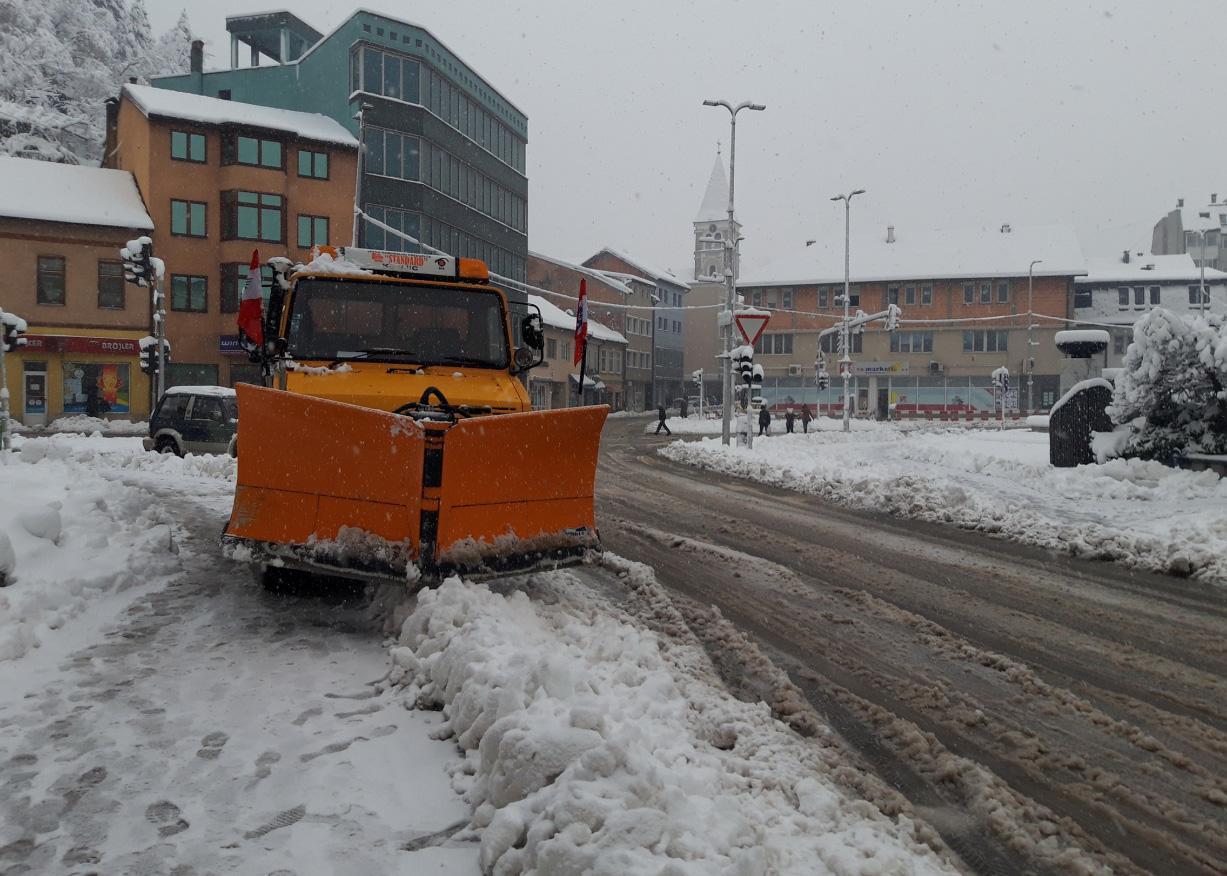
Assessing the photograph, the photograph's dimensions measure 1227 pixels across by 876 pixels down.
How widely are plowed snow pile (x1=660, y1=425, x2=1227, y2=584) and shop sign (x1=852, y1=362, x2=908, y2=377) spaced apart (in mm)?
52288

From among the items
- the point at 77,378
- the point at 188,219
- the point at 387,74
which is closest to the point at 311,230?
the point at 188,219

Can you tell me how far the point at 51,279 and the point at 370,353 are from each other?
3559cm

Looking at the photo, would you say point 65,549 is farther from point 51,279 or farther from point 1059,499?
point 51,279

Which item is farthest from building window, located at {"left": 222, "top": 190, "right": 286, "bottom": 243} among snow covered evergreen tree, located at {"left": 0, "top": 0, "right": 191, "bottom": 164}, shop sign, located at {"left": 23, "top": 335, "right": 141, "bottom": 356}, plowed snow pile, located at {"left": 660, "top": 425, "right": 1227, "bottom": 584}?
plowed snow pile, located at {"left": 660, "top": 425, "right": 1227, "bottom": 584}

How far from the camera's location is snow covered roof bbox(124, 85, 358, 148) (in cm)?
3741

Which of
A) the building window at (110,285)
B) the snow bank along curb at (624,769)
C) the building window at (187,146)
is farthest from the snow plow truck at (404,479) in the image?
the building window at (187,146)

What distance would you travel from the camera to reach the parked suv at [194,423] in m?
19.4

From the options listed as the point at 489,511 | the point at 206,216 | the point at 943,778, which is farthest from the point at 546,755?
the point at 206,216

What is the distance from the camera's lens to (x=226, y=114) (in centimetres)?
3825

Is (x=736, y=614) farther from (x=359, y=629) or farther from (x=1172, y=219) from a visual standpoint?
(x=1172, y=219)

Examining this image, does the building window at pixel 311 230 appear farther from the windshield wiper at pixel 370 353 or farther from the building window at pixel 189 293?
the windshield wiper at pixel 370 353

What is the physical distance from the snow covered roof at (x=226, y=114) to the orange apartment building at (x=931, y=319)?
3717cm

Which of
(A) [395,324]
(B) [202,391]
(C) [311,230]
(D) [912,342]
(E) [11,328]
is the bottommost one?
(B) [202,391]

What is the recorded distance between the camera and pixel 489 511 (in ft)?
18.9
